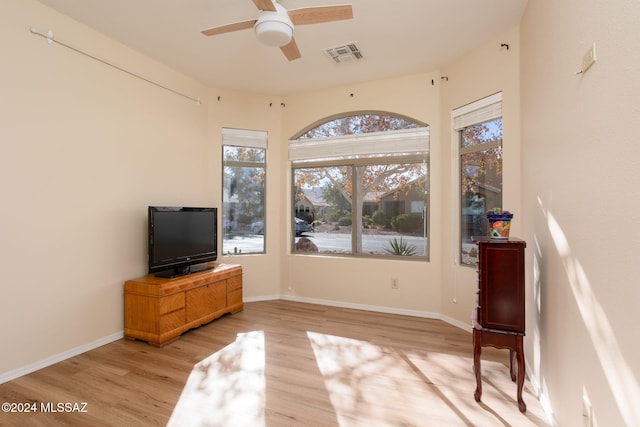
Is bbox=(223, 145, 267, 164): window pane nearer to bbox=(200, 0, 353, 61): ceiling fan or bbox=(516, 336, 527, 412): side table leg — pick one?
bbox=(200, 0, 353, 61): ceiling fan

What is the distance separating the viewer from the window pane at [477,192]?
3.26 metres

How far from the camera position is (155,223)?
3.29 meters

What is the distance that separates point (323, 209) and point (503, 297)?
9.42ft

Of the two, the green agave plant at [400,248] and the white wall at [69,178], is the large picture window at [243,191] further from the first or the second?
the green agave plant at [400,248]

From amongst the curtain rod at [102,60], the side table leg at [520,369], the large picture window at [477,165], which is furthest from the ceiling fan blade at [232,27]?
the side table leg at [520,369]

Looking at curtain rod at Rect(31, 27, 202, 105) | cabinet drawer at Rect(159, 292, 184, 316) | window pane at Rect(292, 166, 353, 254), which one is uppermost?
curtain rod at Rect(31, 27, 202, 105)

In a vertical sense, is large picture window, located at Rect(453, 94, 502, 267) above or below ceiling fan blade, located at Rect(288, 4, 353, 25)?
below

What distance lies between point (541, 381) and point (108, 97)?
175 inches

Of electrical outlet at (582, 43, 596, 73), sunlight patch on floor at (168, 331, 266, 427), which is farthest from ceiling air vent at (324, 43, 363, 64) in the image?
sunlight patch on floor at (168, 331, 266, 427)

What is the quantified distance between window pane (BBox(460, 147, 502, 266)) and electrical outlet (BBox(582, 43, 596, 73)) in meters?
1.80

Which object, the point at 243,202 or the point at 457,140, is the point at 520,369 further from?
the point at 243,202

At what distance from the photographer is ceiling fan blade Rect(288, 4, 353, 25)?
2.20m

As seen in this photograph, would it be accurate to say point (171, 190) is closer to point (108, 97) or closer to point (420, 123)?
point (108, 97)

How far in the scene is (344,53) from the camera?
11.4ft
